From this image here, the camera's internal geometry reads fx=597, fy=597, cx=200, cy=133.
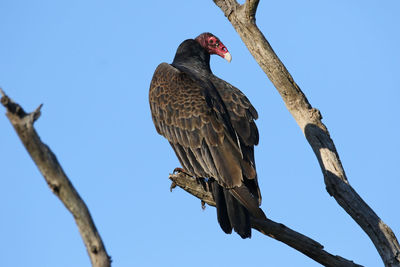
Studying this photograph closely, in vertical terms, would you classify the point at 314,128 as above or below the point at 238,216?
above

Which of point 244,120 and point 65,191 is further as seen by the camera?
point 244,120

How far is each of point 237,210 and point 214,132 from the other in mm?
1130

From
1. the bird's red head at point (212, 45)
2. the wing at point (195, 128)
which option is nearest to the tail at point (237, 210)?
the wing at point (195, 128)

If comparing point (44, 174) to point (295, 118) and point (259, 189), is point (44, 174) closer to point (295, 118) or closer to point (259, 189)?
point (259, 189)

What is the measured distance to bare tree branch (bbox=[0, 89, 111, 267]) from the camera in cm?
339

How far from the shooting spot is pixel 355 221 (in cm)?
570

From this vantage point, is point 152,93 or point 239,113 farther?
point 152,93

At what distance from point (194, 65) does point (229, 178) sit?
8.33 ft

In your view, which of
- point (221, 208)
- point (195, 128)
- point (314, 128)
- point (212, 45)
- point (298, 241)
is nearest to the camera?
point (298, 241)

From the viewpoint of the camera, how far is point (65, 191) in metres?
3.45

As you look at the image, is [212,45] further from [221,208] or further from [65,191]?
[65,191]

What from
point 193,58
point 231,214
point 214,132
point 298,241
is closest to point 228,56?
point 193,58

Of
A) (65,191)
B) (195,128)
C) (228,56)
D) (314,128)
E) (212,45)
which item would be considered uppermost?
(212,45)

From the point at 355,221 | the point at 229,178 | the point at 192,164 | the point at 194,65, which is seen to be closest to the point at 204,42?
the point at 194,65
